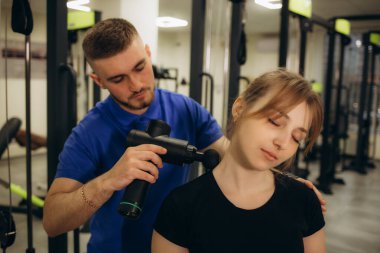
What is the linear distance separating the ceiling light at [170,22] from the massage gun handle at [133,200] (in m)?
6.83

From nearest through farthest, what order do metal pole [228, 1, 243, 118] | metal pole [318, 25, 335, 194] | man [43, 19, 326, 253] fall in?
man [43, 19, 326, 253] < metal pole [228, 1, 243, 118] < metal pole [318, 25, 335, 194]

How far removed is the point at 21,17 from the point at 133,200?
2.81ft

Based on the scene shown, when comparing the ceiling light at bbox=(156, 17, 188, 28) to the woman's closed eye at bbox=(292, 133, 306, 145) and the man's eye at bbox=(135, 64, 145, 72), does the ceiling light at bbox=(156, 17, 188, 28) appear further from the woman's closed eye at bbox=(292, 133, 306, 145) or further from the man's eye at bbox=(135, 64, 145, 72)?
the woman's closed eye at bbox=(292, 133, 306, 145)

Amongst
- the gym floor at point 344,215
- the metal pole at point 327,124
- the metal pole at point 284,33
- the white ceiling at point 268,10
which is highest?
the white ceiling at point 268,10

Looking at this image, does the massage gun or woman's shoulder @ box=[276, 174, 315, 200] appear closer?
the massage gun

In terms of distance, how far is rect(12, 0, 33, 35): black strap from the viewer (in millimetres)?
1305

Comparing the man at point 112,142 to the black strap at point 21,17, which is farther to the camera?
the black strap at point 21,17

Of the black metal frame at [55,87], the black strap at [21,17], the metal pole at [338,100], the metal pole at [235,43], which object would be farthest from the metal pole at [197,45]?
the metal pole at [338,100]

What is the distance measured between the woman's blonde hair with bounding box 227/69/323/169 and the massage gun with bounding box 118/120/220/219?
0.14 meters

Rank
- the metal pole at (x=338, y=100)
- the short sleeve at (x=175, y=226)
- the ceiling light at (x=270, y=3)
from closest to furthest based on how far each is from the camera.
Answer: the short sleeve at (x=175, y=226) < the metal pole at (x=338, y=100) < the ceiling light at (x=270, y=3)

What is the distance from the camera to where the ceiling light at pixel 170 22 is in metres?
7.47

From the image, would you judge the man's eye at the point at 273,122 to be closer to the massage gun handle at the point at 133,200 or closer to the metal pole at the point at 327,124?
the massage gun handle at the point at 133,200

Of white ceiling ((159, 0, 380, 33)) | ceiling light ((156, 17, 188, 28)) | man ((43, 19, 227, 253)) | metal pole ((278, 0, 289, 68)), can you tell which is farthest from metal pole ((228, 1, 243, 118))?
ceiling light ((156, 17, 188, 28))

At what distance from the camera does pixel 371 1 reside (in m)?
5.41
